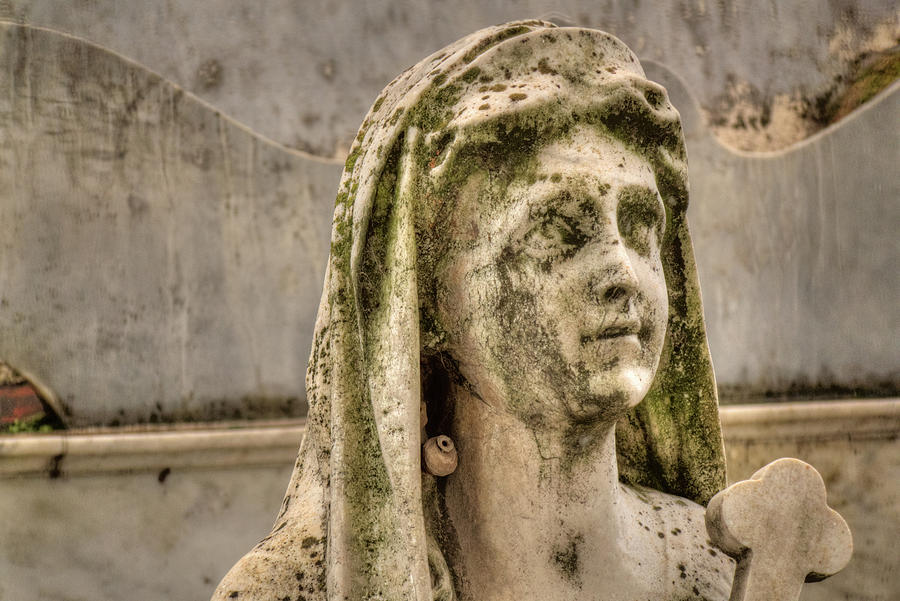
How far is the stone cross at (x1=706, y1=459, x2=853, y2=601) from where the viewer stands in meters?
1.09

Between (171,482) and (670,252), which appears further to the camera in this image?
(171,482)

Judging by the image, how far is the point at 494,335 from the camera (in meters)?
1.15

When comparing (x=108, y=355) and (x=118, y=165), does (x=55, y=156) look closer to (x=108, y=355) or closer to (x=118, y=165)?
(x=118, y=165)

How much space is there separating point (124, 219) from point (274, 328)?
1.81ft

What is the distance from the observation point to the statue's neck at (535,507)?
47.4 inches

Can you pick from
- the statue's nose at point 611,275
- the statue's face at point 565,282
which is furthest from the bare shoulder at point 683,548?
the statue's nose at point 611,275

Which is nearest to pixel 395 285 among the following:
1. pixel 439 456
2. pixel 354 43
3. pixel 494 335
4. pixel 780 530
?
pixel 494 335

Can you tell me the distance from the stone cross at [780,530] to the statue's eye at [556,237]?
352mm

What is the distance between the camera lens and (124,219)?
8.89 ft

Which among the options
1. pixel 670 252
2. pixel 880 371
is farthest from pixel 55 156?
pixel 880 371

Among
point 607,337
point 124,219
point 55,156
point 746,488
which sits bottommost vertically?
point 746,488

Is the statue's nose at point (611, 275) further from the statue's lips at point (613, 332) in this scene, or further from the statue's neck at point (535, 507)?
the statue's neck at point (535, 507)

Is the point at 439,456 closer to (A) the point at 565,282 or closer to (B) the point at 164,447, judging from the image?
(A) the point at 565,282

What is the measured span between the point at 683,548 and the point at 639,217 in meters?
0.50
